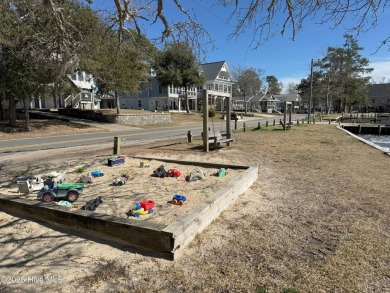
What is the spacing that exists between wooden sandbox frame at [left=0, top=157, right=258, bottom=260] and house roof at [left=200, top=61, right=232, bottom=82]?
2074 inches

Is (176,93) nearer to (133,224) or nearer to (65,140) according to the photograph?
(65,140)

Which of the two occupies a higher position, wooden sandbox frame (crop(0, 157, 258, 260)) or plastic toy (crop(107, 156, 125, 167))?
plastic toy (crop(107, 156, 125, 167))

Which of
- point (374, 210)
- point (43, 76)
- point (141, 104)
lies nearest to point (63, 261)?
point (374, 210)

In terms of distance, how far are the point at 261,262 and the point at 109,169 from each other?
5310 millimetres

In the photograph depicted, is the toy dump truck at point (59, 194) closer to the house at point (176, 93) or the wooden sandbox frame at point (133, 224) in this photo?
the wooden sandbox frame at point (133, 224)

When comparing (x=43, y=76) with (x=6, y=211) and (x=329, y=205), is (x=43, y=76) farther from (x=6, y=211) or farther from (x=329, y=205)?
(x=329, y=205)

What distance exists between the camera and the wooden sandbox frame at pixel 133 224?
3371 mm

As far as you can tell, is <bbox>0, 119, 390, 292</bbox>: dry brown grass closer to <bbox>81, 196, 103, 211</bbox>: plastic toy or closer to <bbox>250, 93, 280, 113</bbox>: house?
<bbox>81, 196, 103, 211</bbox>: plastic toy

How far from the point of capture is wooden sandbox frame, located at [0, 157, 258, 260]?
11.1ft

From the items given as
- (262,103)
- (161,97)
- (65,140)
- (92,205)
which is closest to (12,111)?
(65,140)

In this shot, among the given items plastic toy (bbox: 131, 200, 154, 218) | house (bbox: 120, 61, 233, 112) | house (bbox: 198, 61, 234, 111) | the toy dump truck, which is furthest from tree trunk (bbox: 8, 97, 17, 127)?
house (bbox: 198, 61, 234, 111)

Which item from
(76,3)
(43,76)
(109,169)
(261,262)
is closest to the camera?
(261,262)

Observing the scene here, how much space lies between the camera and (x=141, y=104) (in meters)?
56.7

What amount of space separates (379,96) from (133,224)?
100 m
